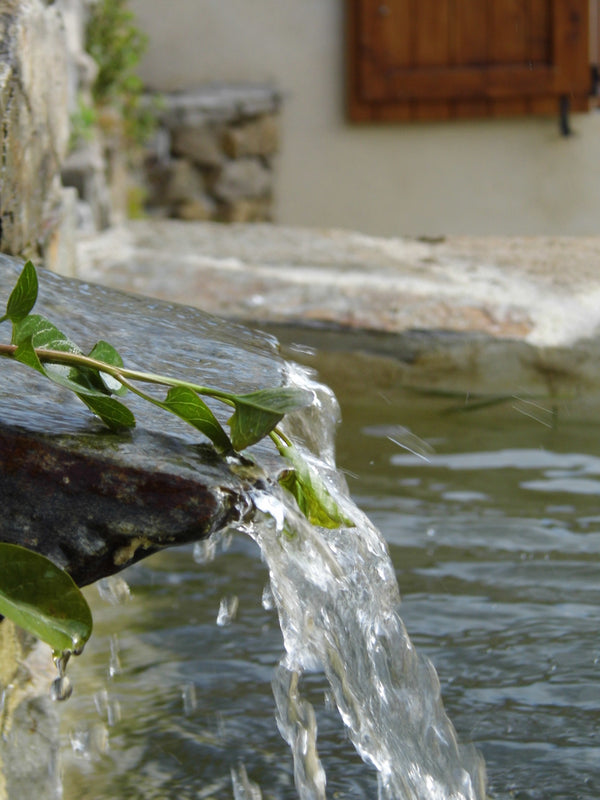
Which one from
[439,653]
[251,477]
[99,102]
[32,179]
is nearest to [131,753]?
[439,653]

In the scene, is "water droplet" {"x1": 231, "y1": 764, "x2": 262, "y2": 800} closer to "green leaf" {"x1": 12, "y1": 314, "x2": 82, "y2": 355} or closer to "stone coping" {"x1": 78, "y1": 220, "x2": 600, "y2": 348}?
"green leaf" {"x1": 12, "y1": 314, "x2": 82, "y2": 355}

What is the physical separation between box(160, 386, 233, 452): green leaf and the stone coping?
204 centimetres

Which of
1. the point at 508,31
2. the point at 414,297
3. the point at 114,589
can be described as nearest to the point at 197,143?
the point at 508,31

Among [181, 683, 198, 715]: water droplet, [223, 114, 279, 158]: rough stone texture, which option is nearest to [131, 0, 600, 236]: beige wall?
[223, 114, 279, 158]: rough stone texture

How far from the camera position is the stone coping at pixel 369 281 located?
3.06 metres

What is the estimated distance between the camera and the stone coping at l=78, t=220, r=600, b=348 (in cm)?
306

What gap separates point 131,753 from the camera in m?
1.65

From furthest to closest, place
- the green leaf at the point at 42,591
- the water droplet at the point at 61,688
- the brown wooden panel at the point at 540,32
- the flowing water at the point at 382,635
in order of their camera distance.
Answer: the brown wooden panel at the point at 540,32
the flowing water at the point at 382,635
the water droplet at the point at 61,688
the green leaf at the point at 42,591

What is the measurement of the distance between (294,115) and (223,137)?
37 cm

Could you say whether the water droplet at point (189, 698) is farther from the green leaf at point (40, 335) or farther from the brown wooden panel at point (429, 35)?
the brown wooden panel at point (429, 35)

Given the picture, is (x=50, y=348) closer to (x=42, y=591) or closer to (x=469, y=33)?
(x=42, y=591)

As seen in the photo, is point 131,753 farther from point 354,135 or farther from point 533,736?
point 354,135

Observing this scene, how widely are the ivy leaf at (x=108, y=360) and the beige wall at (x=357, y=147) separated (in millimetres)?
4565

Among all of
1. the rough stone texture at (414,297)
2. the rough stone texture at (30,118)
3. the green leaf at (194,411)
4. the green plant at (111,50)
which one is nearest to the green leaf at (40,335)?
the green leaf at (194,411)
